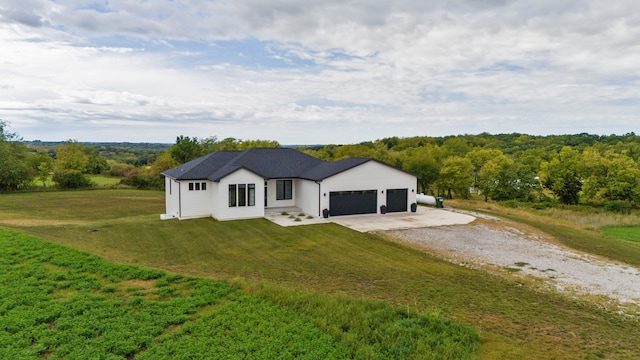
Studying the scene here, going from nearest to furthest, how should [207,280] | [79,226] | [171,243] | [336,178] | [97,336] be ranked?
[97,336] → [207,280] → [171,243] → [79,226] → [336,178]

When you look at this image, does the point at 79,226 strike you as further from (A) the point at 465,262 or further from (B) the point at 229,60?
(A) the point at 465,262

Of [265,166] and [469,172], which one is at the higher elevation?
[265,166]

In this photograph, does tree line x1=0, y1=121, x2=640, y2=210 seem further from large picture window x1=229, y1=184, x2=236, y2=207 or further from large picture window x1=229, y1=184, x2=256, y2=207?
large picture window x1=229, y1=184, x2=236, y2=207

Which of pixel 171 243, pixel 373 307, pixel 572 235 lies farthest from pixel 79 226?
pixel 572 235

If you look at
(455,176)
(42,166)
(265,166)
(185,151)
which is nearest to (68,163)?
(42,166)

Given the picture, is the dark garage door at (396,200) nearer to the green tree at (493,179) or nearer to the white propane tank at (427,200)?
the white propane tank at (427,200)

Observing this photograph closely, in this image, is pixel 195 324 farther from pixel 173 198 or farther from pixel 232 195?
pixel 173 198

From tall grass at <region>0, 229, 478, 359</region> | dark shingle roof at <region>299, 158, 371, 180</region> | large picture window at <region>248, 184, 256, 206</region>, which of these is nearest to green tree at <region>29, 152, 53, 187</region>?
large picture window at <region>248, 184, 256, 206</region>
